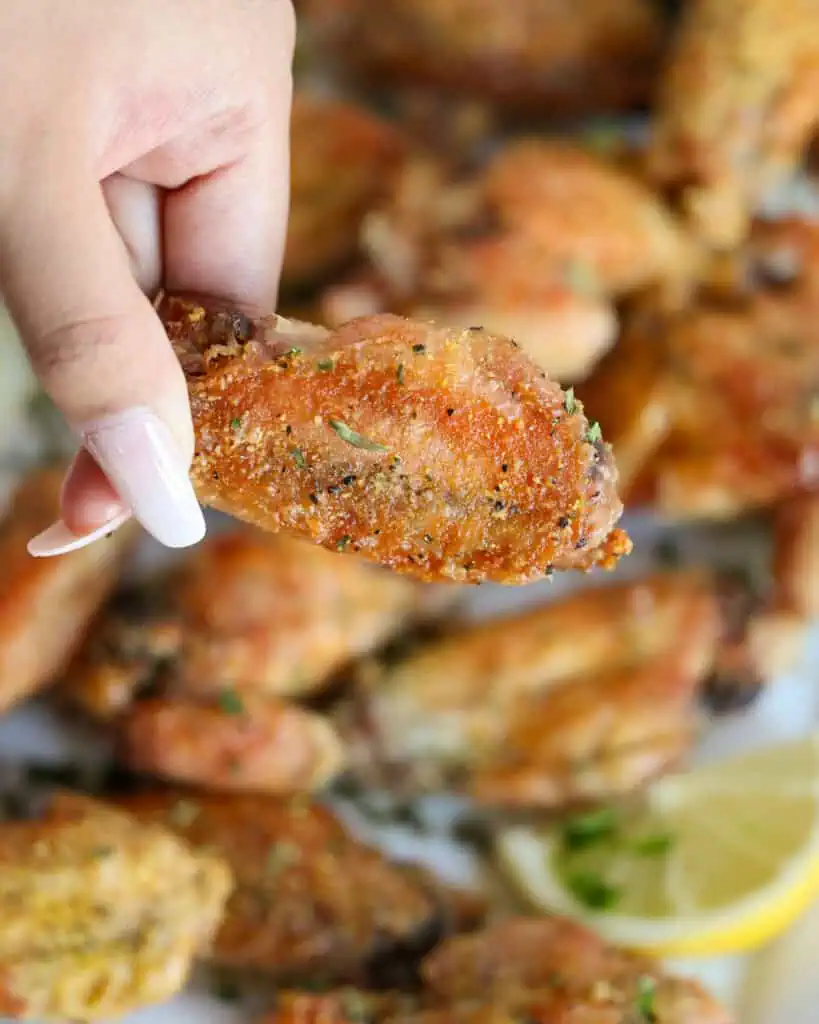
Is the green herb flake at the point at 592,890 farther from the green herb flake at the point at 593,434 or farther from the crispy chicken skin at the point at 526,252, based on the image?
the green herb flake at the point at 593,434

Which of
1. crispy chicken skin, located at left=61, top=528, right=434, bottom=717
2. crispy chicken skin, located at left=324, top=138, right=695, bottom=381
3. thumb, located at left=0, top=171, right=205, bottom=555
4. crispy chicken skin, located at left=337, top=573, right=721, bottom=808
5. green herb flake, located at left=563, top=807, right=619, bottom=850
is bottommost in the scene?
green herb flake, located at left=563, top=807, right=619, bottom=850

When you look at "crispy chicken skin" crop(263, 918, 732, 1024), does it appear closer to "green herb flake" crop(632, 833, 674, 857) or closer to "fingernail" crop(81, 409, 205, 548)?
"green herb flake" crop(632, 833, 674, 857)

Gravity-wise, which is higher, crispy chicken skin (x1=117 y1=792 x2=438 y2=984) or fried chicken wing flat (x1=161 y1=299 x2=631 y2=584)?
fried chicken wing flat (x1=161 y1=299 x2=631 y2=584)

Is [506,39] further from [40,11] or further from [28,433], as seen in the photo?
[40,11]

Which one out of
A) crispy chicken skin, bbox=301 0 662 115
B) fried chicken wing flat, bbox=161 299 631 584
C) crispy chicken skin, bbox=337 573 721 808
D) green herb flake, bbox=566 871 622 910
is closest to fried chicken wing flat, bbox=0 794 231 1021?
crispy chicken skin, bbox=337 573 721 808

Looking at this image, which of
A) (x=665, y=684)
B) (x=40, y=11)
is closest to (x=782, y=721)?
(x=665, y=684)
